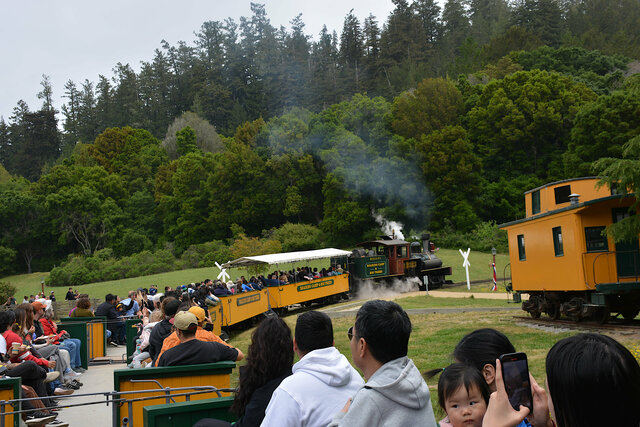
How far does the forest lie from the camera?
5631cm

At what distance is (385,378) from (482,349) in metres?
0.78

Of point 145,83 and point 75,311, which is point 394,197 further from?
point 145,83

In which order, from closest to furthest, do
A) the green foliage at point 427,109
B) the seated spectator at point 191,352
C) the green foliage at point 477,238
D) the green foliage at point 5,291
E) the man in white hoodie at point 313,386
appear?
the man in white hoodie at point 313,386 → the seated spectator at point 191,352 → the green foliage at point 5,291 → the green foliage at point 477,238 → the green foliage at point 427,109

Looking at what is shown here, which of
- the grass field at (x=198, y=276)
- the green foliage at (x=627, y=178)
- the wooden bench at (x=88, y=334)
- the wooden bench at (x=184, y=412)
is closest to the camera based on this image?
the wooden bench at (x=184, y=412)

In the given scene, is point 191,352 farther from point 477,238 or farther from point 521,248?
point 477,238

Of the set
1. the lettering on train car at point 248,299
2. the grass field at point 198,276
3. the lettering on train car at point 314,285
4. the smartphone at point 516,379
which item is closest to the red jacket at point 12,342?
the smartphone at point 516,379

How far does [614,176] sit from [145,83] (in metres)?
112

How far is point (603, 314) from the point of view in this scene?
53.6ft

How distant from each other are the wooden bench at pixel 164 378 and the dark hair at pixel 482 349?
3.76 meters

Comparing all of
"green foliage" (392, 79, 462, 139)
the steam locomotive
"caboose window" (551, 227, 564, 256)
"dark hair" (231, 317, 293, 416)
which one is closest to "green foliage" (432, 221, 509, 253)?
the steam locomotive

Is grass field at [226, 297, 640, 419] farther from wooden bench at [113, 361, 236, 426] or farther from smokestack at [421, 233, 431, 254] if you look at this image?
smokestack at [421, 233, 431, 254]

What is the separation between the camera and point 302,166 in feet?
210

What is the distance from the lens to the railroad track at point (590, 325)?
14.8 meters

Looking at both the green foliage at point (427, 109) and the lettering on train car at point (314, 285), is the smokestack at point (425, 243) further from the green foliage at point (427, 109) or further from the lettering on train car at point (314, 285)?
the green foliage at point (427, 109)
